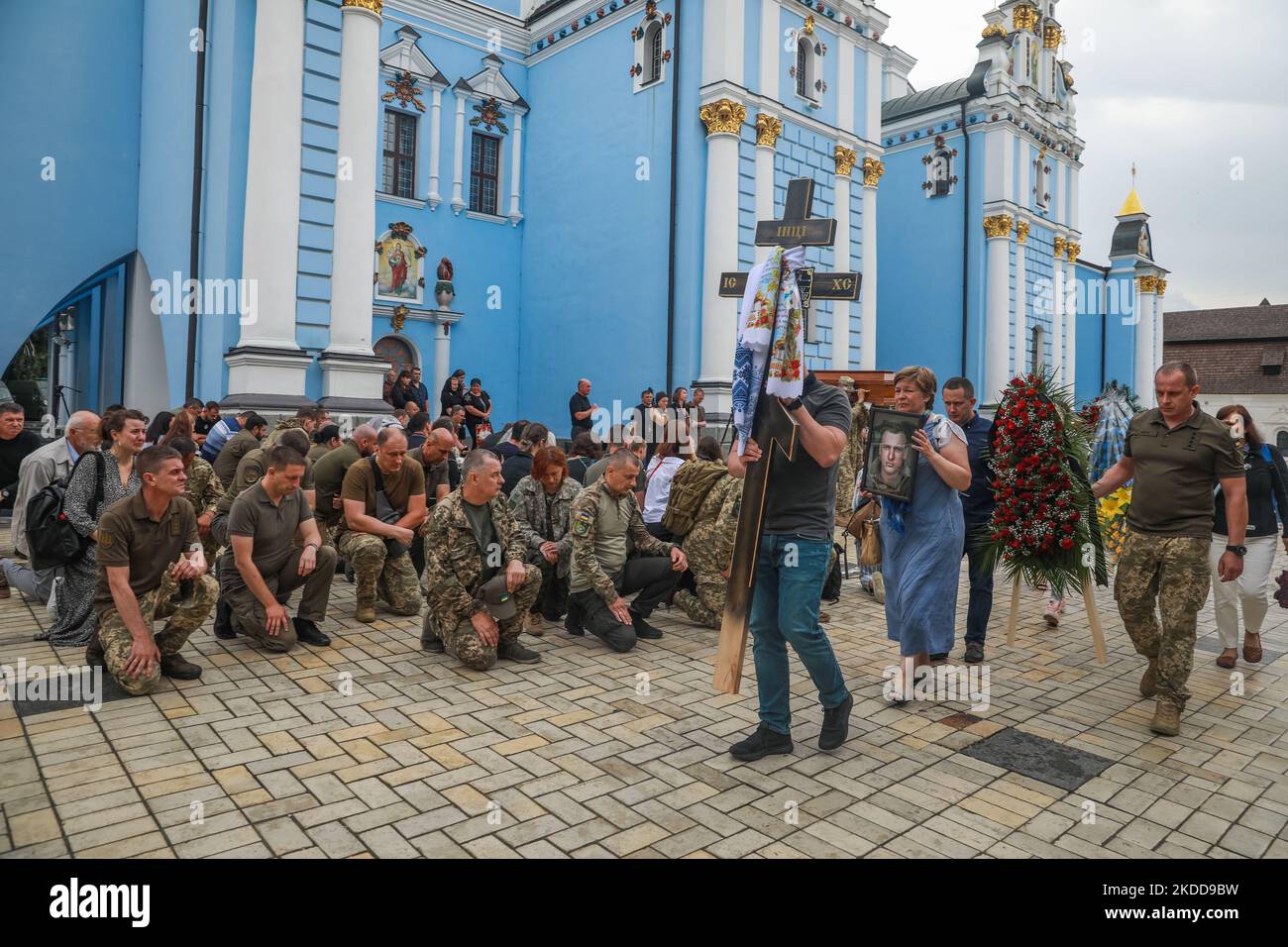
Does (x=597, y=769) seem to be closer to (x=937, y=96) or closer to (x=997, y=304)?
(x=997, y=304)

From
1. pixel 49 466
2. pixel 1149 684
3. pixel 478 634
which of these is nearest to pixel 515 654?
pixel 478 634

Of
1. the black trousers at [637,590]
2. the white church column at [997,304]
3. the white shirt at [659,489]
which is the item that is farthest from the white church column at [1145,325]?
the black trousers at [637,590]

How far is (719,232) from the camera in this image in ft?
55.1

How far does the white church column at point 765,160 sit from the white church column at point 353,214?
7634mm

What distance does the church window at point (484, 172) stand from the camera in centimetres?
2002

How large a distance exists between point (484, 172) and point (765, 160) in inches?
271

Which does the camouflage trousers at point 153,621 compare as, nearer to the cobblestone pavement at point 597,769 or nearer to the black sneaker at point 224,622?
the cobblestone pavement at point 597,769

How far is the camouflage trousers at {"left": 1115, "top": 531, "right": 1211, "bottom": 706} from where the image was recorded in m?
4.95

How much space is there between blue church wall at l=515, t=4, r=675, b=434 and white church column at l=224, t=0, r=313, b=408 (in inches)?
289

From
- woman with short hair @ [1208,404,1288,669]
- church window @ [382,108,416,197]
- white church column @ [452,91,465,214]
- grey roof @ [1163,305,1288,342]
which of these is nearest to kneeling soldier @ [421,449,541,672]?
woman with short hair @ [1208,404,1288,669]

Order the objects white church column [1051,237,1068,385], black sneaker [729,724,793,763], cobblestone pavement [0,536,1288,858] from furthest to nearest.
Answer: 1. white church column [1051,237,1068,385]
2. black sneaker [729,724,793,763]
3. cobblestone pavement [0,536,1288,858]

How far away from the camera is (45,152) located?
14.7 metres

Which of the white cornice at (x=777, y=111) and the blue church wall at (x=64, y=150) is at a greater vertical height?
the white cornice at (x=777, y=111)

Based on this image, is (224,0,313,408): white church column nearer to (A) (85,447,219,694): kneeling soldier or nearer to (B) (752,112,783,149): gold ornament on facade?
(A) (85,447,219,694): kneeling soldier
